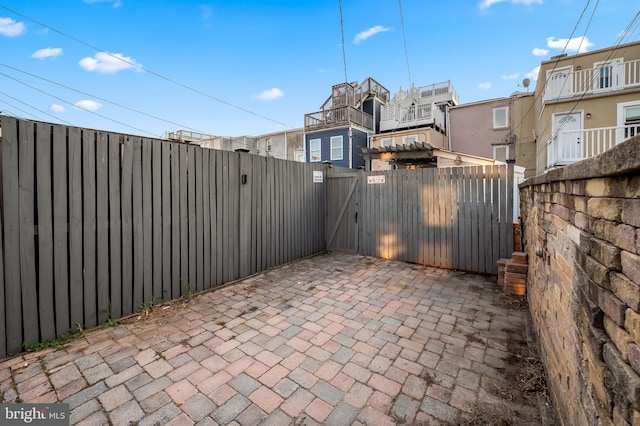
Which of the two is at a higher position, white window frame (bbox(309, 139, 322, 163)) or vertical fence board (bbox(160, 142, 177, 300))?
white window frame (bbox(309, 139, 322, 163))

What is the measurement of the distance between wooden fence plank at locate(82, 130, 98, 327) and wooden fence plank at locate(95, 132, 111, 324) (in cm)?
4

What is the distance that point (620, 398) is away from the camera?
0.87 meters

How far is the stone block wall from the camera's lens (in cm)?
83

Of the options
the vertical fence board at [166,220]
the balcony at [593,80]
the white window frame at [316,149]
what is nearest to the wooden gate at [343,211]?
the vertical fence board at [166,220]

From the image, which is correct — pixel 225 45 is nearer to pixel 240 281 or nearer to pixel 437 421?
pixel 240 281

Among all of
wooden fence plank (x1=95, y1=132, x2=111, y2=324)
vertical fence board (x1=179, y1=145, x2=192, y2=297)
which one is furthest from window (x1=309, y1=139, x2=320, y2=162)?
wooden fence plank (x1=95, y1=132, x2=111, y2=324)

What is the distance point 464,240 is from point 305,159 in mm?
12535

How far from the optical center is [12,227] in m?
2.65

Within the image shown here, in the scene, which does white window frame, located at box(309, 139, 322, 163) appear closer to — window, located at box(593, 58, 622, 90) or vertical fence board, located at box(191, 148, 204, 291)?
vertical fence board, located at box(191, 148, 204, 291)

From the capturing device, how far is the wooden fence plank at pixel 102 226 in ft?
10.6

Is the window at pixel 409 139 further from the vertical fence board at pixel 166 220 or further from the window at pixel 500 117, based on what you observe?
the vertical fence board at pixel 166 220

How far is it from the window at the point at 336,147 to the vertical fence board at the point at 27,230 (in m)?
13.1

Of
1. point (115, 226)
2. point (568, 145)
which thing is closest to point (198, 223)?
point (115, 226)

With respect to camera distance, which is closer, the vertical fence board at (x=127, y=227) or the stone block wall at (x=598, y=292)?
the stone block wall at (x=598, y=292)
